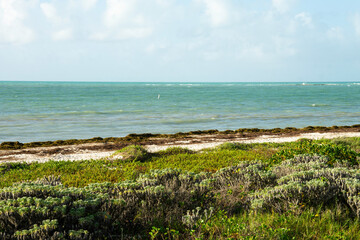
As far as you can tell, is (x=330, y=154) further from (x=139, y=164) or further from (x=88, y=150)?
(x=88, y=150)

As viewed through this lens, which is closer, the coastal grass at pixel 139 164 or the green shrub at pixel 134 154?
the coastal grass at pixel 139 164


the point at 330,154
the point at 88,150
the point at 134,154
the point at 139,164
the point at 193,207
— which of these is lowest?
the point at 88,150

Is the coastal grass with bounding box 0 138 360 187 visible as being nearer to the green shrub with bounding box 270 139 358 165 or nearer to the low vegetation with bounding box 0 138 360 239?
the green shrub with bounding box 270 139 358 165

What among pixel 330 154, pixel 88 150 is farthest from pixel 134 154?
pixel 330 154

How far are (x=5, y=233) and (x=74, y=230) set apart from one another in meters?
0.77

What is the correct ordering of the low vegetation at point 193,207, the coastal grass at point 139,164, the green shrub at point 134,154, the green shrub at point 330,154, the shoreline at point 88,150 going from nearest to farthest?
the low vegetation at point 193,207, the green shrub at point 330,154, the coastal grass at point 139,164, the green shrub at point 134,154, the shoreline at point 88,150

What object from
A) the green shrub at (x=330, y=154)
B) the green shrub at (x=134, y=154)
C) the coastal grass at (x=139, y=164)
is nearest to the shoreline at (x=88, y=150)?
the green shrub at (x=134, y=154)

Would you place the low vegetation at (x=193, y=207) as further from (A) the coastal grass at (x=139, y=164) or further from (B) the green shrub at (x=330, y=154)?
(A) the coastal grass at (x=139, y=164)

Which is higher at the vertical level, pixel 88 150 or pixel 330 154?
pixel 330 154

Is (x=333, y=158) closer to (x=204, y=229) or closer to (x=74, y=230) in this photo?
(x=204, y=229)

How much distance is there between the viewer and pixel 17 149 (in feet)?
57.6

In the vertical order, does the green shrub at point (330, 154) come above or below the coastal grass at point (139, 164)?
above

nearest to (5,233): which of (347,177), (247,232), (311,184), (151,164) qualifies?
(247,232)

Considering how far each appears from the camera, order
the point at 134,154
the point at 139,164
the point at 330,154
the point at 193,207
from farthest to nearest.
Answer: the point at 134,154 → the point at 139,164 → the point at 330,154 → the point at 193,207
